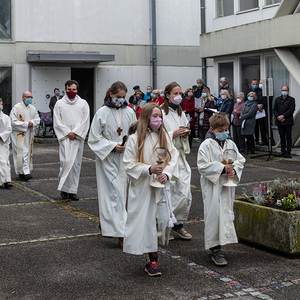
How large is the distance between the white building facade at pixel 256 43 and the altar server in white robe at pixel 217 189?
10.1 metres

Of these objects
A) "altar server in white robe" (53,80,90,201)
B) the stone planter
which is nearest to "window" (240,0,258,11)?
"altar server in white robe" (53,80,90,201)

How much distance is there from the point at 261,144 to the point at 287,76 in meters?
2.26

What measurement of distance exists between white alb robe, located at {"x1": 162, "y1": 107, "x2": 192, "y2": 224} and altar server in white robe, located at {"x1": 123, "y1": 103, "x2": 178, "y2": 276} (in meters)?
1.36

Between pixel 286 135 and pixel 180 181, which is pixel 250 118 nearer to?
pixel 286 135

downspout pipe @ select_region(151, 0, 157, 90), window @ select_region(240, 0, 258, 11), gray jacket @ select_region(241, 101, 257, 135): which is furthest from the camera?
downspout pipe @ select_region(151, 0, 157, 90)

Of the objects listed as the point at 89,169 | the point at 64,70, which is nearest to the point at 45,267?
the point at 89,169

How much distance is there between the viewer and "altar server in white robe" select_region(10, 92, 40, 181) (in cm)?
1234

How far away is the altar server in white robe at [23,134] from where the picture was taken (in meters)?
12.3

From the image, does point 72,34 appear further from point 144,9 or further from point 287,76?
point 287,76

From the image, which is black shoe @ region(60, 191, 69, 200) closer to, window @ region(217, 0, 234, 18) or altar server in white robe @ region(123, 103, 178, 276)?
altar server in white robe @ region(123, 103, 178, 276)

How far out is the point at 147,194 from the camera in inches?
219

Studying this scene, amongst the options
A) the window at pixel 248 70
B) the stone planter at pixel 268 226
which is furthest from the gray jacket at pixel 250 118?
the stone planter at pixel 268 226

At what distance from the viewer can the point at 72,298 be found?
4926mm

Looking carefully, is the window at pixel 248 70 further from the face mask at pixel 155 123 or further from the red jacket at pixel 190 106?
the face mask at pixel 155 123
